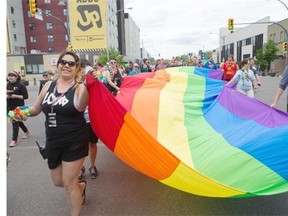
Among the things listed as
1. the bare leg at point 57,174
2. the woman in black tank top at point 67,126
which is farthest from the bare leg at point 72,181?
the bare leg at point 57,174

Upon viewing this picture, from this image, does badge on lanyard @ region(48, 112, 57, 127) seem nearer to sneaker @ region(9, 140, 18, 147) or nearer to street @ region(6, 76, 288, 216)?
street @ region(6, 76, 288, 216)

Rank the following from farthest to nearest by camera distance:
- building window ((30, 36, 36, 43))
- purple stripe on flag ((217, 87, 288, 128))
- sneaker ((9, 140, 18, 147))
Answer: building window ((30, 36, 36, 43)) → sneaker ((9, 140, 18, 147)) → purple stripe on flag ((217, 87, 288, 128))

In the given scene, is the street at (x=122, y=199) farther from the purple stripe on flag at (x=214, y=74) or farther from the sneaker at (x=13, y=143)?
the purple stripe on flag at (x=214, y=74)

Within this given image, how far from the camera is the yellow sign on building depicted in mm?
23438

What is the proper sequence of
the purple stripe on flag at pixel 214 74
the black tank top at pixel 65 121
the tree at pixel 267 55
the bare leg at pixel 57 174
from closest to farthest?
the black tank top at pixel 65 121, the bare leg at pixel 57 174, the purple stripe on flag at pixel 214 74, the tree at pixel 267 55

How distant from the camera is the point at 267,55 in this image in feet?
133

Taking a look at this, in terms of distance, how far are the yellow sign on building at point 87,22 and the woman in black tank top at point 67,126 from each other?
→ 21952 mm

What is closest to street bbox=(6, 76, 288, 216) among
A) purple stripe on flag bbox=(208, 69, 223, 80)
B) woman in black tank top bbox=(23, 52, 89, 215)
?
woman in black tank top bbox=(23, 52, 89, 215)

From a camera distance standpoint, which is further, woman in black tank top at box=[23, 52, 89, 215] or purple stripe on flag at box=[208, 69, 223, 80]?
purple stripe on flag at box=[208, 69, 223, 80]

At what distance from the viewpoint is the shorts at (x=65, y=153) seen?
2.93m

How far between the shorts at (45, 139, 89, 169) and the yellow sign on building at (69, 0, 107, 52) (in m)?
22.2

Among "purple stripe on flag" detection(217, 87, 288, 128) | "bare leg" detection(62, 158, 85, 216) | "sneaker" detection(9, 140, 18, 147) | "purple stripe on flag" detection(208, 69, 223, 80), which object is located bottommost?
"sneaker" detection(9, 140, 18, 147)

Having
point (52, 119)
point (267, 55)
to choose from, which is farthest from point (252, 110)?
point (267, 55)

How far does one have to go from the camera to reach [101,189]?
418 cm
